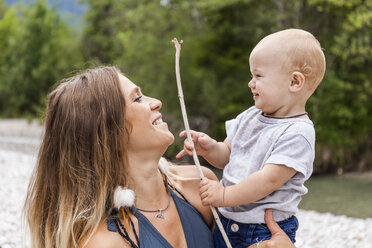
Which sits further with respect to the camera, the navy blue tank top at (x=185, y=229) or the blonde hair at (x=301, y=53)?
the navy blue tank top at (x=185, y=229)

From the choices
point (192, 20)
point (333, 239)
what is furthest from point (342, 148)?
point (333, 239)

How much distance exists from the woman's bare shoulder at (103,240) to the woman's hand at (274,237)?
0.59m

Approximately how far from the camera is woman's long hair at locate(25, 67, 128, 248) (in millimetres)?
→ 2055

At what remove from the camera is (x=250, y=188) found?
1957mm

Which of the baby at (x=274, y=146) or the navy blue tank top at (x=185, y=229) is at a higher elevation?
the baby at (x=274, y=146)

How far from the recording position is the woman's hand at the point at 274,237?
196 centimetres

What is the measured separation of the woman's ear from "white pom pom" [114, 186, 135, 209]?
858mm

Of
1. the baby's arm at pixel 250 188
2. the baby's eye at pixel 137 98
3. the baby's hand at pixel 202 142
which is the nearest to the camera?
the baby's arm at pixel 250 188

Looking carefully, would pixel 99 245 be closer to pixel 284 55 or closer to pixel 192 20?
pixel 284 55

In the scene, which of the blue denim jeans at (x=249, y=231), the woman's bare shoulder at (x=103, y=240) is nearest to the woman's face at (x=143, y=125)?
the woman's bare shoulder at (x=103, y=240)

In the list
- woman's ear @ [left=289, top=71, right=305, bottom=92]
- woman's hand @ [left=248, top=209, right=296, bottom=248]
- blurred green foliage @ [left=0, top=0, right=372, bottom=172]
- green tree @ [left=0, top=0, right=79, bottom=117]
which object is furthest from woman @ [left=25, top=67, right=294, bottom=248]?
green tree @ [left=0, top=0, right=79, bottom=117]

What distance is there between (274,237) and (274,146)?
393 mm

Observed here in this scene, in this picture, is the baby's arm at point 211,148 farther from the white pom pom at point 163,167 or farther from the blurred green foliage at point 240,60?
the blurred green foliage at point 240,60

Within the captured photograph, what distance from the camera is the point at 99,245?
1935 mm
